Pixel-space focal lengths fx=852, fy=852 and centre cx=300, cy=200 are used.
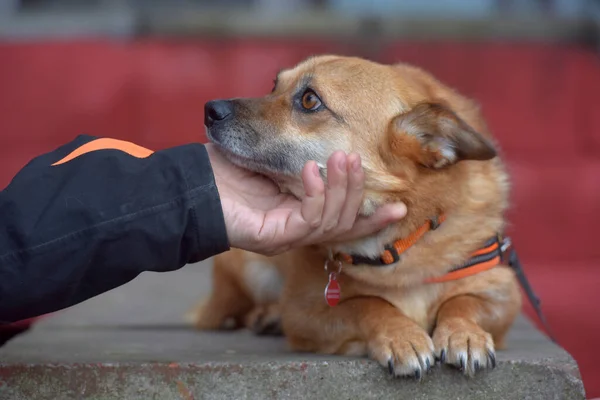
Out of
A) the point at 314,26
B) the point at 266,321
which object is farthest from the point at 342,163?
the point at 314,26

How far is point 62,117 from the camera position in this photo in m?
5.59

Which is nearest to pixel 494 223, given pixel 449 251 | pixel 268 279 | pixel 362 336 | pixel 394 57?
pixel 449 251

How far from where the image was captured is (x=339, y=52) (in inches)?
218

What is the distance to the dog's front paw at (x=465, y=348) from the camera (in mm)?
2355

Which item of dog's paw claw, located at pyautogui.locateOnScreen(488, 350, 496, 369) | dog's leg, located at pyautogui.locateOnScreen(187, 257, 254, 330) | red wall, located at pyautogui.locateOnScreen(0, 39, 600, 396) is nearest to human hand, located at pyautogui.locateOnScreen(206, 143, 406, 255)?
dog's paw claw, located at pyautogui.locateOnScreen(488, 350, 496, 369)

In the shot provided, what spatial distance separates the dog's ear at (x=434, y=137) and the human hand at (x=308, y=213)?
0.19 metres

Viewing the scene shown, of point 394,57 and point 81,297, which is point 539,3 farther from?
point 81,297

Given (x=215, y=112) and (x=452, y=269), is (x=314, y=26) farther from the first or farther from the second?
(x=452, y=269)

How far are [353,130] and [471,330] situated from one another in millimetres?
697

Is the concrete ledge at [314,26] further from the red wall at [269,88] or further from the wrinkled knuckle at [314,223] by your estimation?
the wrinkled knuckle at [314,223]

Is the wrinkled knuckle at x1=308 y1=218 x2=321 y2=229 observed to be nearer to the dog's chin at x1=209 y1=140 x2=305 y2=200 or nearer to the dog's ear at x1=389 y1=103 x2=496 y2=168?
the dog's chin at x1=209 y1=140 x2=305 y2=200

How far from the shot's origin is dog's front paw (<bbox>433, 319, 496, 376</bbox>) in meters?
2.36

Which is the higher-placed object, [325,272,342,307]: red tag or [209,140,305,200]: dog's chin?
[209,140,305,200]: dog's chin

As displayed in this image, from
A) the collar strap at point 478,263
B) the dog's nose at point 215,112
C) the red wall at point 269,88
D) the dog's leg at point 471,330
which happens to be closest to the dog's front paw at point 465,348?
the dog's leg at point 471,330
